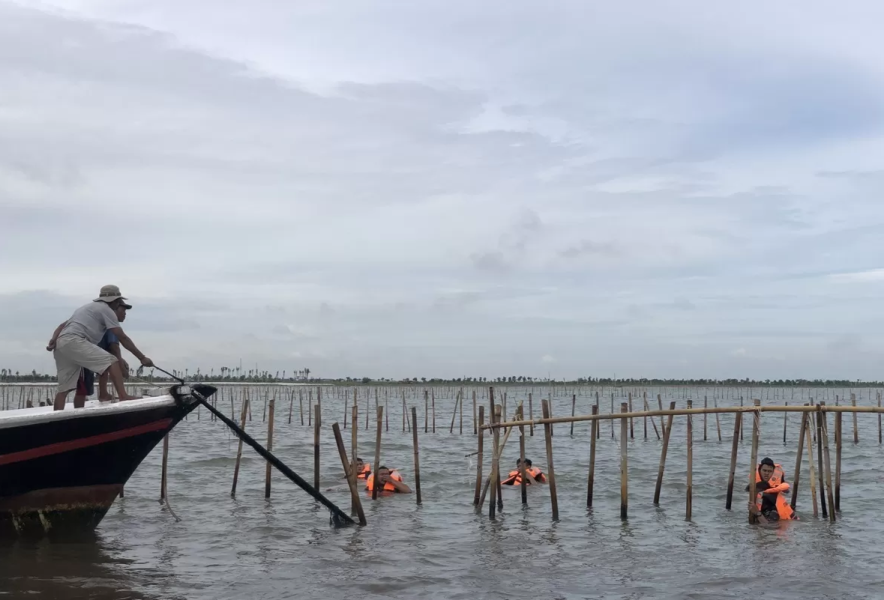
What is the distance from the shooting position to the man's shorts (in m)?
9.26

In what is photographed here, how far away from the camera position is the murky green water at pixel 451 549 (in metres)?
8.60

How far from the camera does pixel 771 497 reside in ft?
39.0

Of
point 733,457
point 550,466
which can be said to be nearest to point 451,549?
point 550,466

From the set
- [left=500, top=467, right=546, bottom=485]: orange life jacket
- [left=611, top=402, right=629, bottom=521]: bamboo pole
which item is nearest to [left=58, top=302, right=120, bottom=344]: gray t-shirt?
[left=611, top=402, right=629, bottom=521]: bamboo pole

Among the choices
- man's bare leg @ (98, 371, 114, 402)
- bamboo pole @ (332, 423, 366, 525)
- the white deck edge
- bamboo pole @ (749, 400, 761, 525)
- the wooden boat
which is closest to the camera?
the white deck edge

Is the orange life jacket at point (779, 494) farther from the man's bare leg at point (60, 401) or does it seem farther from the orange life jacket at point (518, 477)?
the man's bare leg at point (60, 401)

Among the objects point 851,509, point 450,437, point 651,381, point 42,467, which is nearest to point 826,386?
point 651,381

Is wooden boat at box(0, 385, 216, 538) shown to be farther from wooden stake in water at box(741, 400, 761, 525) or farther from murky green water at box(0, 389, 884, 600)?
wooden stake in water at box(741, 400, 761, 525)

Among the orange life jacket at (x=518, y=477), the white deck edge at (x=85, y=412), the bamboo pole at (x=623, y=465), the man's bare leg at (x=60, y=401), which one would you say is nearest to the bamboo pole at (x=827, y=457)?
the bamboo pole at (x=623, y=465)

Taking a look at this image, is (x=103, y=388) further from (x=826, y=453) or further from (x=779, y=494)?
(x=779, y=494)

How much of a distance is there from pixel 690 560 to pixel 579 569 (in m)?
1.43

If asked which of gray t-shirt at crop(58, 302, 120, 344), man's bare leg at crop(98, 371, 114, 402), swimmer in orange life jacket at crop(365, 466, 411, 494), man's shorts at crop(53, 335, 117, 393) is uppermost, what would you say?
gray t-shirt at crop(58, 302, 120, 344)

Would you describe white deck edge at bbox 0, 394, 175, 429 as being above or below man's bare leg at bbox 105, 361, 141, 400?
below

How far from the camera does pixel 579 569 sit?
31.0ft
